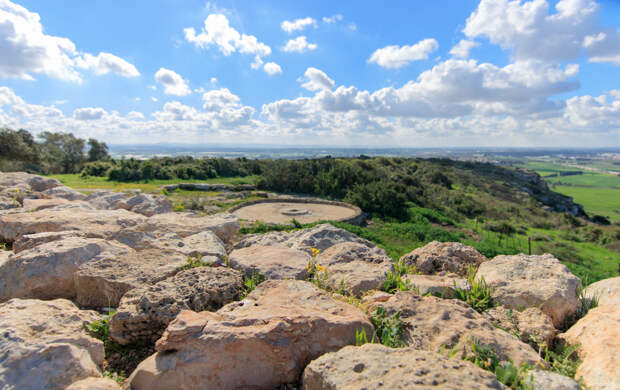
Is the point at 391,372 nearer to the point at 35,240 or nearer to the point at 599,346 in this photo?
the point at 599,346

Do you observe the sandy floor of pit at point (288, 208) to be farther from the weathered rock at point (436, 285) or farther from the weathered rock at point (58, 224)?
the weathered rock at point (436, 285)

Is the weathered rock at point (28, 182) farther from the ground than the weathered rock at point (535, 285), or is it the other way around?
the weathered rock at point (28, 182)

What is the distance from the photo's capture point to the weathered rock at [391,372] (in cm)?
169

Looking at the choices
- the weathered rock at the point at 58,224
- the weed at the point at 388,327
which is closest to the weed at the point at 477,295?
the weed at the point at 388,327

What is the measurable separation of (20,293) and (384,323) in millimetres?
3995

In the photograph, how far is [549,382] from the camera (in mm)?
1819

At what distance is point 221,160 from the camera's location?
129 ft

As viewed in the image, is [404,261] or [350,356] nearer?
[350,356]

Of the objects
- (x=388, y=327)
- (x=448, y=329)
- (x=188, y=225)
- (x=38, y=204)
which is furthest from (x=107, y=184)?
(x=448, y=329)

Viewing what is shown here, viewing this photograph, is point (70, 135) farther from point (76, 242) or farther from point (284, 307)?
point (284, 307)

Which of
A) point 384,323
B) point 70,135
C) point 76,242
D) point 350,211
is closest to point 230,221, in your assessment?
point 76,242

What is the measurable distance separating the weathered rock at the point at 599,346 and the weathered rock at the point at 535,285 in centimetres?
25

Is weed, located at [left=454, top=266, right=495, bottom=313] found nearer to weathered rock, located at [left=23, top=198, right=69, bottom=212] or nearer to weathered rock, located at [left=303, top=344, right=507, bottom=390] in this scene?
weathered rock, located at [left=303, top=344, right=507, bottom=390]

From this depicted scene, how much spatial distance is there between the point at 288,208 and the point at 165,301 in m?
16.0
